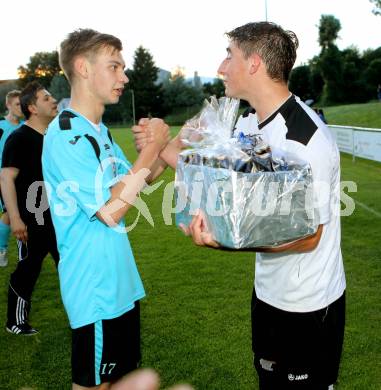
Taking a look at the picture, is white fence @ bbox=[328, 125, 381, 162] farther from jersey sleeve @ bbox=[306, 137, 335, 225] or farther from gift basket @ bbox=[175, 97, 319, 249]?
gift basket @ bbox=[175, 97, 319, 249]

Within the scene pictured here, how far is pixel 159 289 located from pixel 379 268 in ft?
8.91

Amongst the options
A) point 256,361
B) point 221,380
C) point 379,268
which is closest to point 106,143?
point 256,361

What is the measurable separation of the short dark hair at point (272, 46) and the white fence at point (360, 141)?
40.7 ft

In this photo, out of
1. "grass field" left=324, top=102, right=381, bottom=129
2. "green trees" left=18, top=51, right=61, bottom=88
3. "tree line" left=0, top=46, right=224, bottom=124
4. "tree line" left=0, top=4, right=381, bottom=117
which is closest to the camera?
"grass field" left=324, top=102, right=381, bottom=129

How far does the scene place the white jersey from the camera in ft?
7.04

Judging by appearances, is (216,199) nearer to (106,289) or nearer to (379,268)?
(106,289)

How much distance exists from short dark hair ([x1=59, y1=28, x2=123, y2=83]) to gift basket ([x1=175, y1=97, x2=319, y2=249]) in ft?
3.23

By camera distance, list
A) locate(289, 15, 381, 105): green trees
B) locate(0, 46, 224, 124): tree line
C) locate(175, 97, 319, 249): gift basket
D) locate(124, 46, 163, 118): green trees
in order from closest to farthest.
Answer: locate(175, 97, 319, 249): gift basket
locate(289, 15, 381, 105): green trees
locate(0, 46, 224, 124): tree line
locate(124, 46, 163, 118): green trees

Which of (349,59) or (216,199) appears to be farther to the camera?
(349,59)

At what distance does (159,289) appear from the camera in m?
5.88

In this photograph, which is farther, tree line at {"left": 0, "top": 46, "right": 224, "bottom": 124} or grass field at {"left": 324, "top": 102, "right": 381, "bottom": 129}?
tree line at {"left": 0, "top": 46, "right": 224, "bottom": 124}

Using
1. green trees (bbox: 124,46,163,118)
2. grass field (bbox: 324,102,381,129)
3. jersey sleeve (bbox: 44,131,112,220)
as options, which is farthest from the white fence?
green trees (bbox: 124,46,163,118)

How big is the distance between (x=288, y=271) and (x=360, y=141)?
14.6 m


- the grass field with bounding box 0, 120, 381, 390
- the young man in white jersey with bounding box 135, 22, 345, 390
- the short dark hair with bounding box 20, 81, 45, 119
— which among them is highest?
the short dark hair with bounding box 20, 81, 45, 119
